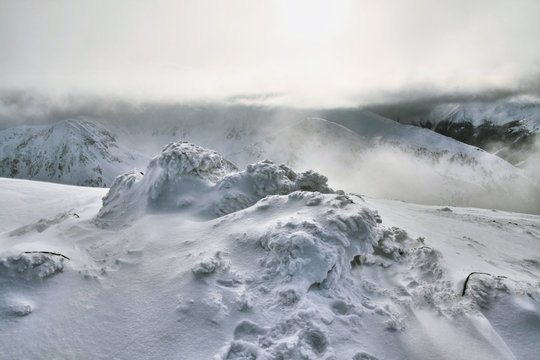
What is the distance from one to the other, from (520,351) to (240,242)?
4799mm

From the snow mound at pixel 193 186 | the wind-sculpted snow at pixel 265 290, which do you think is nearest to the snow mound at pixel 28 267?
the wind-sculpted snow at pixel 265 290

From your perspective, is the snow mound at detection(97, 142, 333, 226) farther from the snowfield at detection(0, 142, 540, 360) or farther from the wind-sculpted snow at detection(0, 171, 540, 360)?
the wind-sculpted snow at detection(0, 171, 540, 360)

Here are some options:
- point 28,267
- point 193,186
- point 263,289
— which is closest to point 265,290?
point 263,289

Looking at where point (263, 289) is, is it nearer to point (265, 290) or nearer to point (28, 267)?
point (265, 290)

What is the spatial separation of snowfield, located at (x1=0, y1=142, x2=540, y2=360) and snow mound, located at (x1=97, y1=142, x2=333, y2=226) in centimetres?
46

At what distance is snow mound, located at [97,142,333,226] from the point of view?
29.6 ft

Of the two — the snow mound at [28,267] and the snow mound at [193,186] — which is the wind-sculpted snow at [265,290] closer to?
the snow mound at [28,267]

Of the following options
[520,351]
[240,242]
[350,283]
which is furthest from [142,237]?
[520,351]

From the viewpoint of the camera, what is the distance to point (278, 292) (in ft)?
17.5

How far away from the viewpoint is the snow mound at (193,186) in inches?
356

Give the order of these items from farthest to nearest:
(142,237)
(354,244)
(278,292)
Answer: (142,237), (354,244), (278,292)

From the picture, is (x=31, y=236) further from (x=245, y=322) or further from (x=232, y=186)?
(x=245, y=322)

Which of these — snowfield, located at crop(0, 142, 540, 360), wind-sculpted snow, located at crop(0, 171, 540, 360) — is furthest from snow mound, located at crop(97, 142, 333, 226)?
wind-sculpted snow, located at crop(0, 171, 540, 360)

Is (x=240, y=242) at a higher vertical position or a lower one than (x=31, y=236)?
higher
